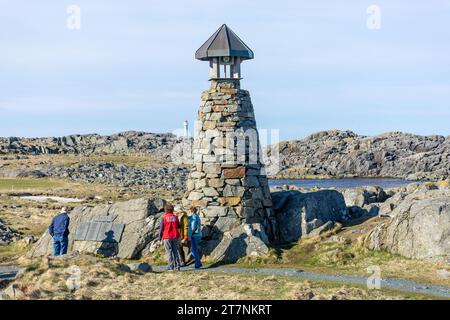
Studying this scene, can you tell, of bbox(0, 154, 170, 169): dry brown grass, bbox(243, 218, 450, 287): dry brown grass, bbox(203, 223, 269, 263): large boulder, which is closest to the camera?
bbox(243, 218, 450, 287): dry brown grass

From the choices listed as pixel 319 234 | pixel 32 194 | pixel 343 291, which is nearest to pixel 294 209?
pixel 319 234

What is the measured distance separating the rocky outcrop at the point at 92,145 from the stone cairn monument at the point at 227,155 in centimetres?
13409

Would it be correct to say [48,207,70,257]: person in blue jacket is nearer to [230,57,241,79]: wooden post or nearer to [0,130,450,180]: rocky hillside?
[230,57,241,79]: wooden post

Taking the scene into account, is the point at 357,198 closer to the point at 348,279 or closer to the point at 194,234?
the point at 194,234

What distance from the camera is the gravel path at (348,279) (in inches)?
770

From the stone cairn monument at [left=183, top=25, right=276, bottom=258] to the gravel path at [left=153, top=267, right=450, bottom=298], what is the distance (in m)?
3.24

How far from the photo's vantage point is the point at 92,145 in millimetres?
184625

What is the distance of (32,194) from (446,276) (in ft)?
162

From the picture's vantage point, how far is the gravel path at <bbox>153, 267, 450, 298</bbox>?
770 inches

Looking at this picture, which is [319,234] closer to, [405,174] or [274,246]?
[274,246]

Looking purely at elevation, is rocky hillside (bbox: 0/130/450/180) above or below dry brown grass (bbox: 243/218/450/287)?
above

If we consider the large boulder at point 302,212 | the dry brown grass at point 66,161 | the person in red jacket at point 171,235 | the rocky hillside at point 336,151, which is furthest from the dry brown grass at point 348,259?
the rocky hillside at point 336,151

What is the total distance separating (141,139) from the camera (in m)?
197

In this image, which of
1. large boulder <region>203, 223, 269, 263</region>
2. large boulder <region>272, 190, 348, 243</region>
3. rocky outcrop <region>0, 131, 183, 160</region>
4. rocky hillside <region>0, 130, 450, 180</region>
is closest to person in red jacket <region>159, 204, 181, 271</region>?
large boulder <region>203, 223, 269, 263</region>
